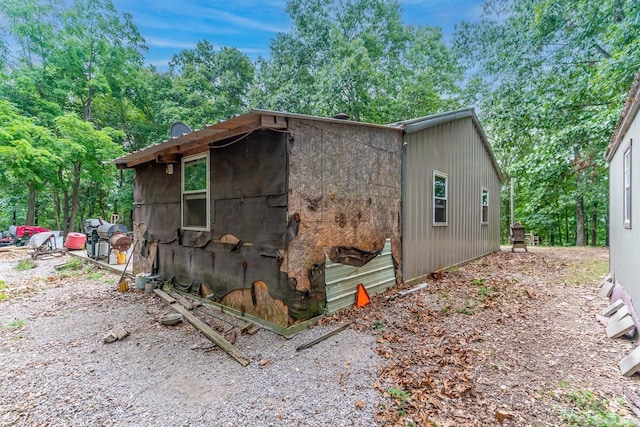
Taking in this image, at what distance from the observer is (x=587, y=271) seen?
752 cm

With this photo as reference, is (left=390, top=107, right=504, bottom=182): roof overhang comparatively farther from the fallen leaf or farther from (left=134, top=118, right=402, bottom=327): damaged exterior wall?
the fallen leaf

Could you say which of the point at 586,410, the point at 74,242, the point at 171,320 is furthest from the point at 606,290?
the point at 74,242

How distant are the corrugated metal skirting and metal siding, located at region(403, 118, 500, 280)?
0.60 metres

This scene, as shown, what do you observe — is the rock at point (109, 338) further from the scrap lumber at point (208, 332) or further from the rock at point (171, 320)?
the scrap lumber at point (208, 332)

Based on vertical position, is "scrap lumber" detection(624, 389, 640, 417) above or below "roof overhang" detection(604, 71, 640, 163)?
below

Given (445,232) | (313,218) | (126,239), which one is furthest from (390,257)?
(126,239)

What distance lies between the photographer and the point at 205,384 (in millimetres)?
2807

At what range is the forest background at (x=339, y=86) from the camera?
31.9 ft

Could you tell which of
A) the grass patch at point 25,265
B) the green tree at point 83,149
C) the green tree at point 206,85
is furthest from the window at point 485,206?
the green tree at point 83,149

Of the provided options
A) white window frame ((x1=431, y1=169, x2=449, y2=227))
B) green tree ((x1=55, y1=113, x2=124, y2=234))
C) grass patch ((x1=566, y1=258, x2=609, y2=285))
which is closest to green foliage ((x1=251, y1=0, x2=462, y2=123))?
green tree ((x1=55, y1=113, x2=124, y2=234))

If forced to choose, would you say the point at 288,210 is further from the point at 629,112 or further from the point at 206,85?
the point at 206,85

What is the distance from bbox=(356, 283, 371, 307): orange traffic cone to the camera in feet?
15.2

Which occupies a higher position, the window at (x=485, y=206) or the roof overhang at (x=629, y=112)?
the roof overhang at (x=629, y=112)

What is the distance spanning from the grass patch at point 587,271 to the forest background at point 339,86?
10.6 ft
